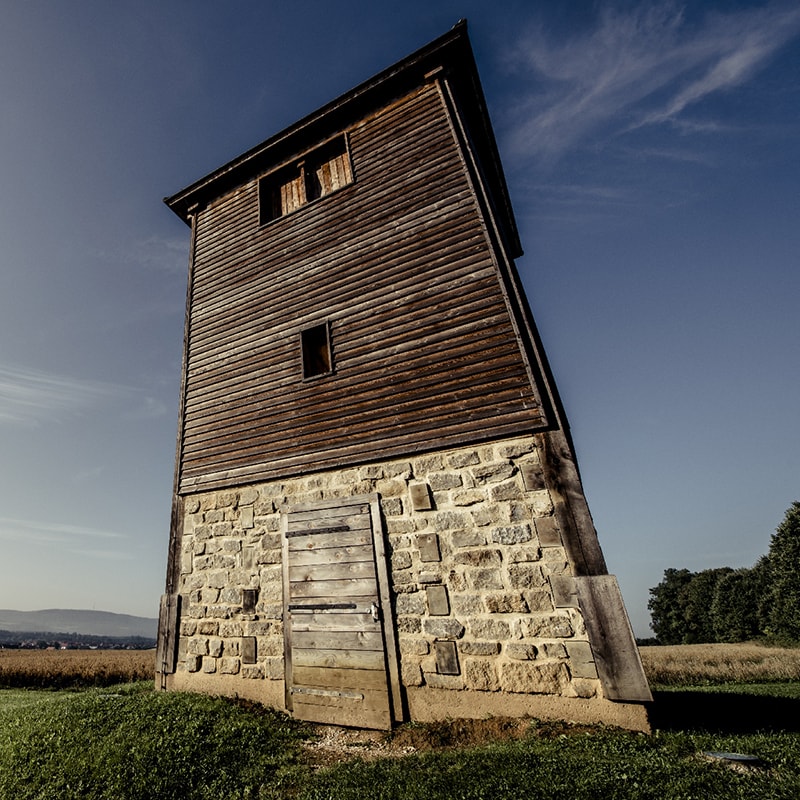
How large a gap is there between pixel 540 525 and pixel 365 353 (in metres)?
3.98

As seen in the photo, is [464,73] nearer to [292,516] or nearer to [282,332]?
[282,332]

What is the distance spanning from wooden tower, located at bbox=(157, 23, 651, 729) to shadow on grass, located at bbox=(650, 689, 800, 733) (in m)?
1.56

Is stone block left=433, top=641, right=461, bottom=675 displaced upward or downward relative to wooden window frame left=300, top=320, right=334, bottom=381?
downward

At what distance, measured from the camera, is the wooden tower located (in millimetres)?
5215

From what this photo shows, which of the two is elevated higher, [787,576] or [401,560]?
[401,560]

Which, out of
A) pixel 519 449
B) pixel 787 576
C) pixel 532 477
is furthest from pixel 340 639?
pixel 787 576

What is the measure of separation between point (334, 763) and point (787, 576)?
4582 cm

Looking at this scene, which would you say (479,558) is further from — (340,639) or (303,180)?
(303,180)

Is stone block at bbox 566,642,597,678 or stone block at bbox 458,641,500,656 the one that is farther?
stone block at bbox 458,641,500,656

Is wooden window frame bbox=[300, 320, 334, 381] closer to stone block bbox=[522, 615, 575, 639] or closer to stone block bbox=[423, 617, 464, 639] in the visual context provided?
stone block bbox=[423, 617, 464, 639]

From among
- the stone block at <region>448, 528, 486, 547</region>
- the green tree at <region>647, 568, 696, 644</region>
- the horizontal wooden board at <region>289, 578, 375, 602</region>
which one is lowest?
the green tree at <region>647, 568, 696, 644</region>

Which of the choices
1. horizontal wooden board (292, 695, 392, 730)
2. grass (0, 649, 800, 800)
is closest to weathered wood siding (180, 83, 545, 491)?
horizontal wooden board (292, 695, 392, 730)

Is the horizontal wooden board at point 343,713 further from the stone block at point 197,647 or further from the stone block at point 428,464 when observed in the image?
the stone block at point 428,464

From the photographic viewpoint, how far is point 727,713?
24.0 feet
